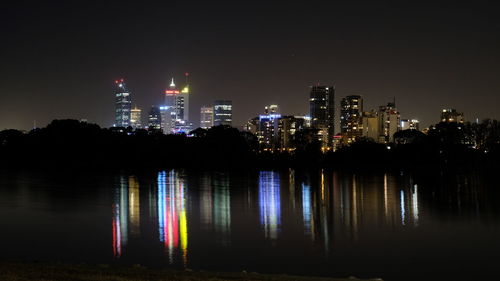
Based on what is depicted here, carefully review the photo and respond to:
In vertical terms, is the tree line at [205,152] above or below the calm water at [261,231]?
above

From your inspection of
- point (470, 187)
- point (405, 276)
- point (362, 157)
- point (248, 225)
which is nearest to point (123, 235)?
point (248, 225)

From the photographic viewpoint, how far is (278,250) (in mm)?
28094

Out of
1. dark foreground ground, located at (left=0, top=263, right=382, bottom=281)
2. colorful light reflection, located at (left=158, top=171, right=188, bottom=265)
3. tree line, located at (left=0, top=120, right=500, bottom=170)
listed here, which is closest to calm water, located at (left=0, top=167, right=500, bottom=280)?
colorful light reflection, located at (left=158, top=171, right=188, bottom=265)

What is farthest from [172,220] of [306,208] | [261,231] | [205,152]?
[205,152]

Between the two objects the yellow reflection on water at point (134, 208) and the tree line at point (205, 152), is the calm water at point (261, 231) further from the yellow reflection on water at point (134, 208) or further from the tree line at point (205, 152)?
the tree line at point (205, 152)

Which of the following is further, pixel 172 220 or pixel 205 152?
pixel 205 152

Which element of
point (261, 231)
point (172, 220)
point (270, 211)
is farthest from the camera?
point (270, 211)

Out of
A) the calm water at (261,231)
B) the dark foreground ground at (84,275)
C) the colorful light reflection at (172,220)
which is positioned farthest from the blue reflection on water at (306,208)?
the dark foreground ground at (84,275)

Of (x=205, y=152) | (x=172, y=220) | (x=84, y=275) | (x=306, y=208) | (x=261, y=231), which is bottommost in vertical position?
(x=261, y=231)

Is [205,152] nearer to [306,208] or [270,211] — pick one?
[306,208]

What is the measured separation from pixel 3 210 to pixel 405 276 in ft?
88.7

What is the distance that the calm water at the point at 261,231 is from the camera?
25312mm

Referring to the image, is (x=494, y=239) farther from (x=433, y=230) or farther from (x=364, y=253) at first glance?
(x=364, y=253)

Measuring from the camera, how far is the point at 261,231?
3428 centimetres
